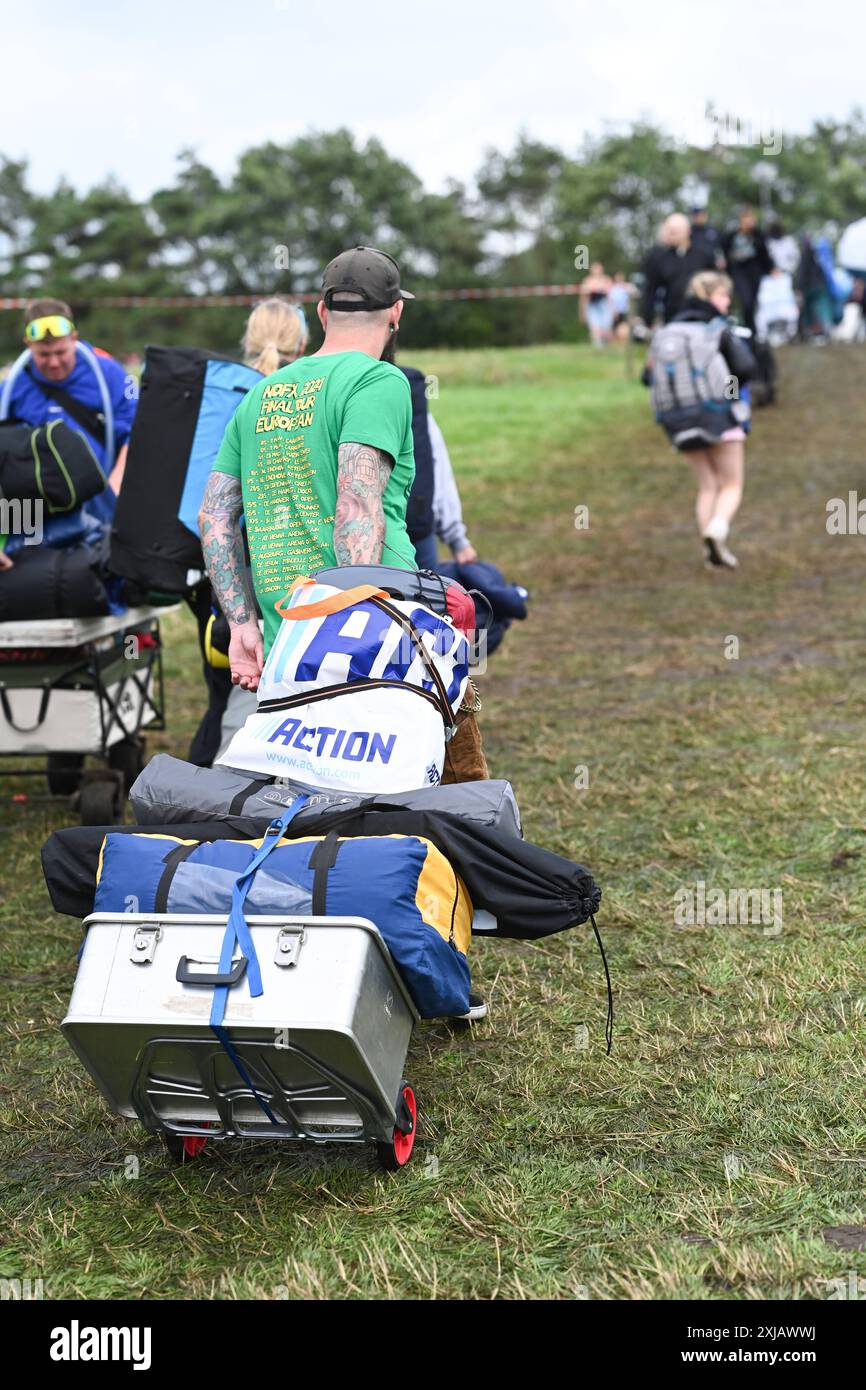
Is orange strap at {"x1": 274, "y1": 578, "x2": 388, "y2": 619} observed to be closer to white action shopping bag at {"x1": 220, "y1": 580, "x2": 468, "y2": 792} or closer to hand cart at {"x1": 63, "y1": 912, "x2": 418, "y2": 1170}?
white action shopping bag at {"x1": 220, "y1": 580, "x2": 468, "y2": 792}

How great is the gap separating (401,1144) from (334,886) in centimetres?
77

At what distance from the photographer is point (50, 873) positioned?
3.38m

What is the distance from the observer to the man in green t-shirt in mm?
3678

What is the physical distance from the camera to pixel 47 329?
6.08 m

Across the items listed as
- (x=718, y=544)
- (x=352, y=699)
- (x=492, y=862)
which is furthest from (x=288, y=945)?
(x=718, y=544)

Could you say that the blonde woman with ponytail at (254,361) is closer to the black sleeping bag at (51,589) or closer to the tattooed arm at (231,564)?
the tattooed arm at (231,564)

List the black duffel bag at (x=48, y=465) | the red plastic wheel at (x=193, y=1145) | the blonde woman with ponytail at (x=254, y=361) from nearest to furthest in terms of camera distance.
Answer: the red plastic wheel at (x=193, y=1145), the blonde woman with ponytail at (x=254, y=361), the black duffel bag at (x=48, y=465)

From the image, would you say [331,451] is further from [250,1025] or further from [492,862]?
[250,1025]

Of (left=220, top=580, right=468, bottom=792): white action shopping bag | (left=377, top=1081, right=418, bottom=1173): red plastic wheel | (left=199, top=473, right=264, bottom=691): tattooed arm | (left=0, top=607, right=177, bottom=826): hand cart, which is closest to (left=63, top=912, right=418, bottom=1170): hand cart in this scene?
(left=377, top=1081, right=418, bottom=1173): red plastic wheel

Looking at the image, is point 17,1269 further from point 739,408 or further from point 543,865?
point 739,408

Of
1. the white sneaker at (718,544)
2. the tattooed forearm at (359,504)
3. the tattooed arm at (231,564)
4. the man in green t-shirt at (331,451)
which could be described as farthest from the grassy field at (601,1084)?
the white sneaker at (718,544)

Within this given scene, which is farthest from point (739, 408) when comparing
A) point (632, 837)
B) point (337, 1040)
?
point (337, 1040)

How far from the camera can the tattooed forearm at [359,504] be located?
3.66 metres

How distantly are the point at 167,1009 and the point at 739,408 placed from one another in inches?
323
